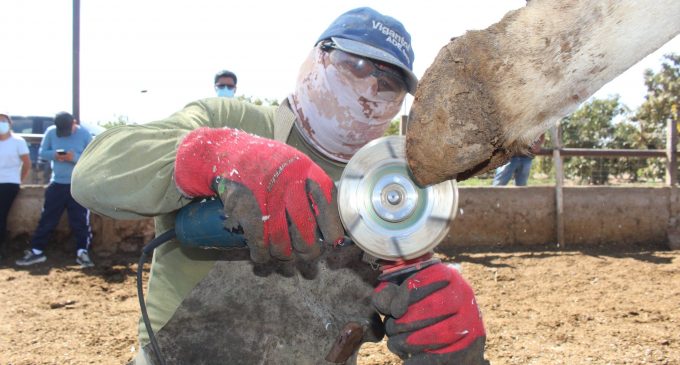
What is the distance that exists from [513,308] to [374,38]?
3627 millimetres

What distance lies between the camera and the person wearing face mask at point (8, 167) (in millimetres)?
6906

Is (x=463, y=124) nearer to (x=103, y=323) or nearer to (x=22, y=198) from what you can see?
(x=103, y=323)

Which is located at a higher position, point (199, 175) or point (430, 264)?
point (199, 175)

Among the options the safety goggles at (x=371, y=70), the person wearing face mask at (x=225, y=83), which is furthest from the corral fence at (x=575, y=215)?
the safety goggles at (x=371, y=70)

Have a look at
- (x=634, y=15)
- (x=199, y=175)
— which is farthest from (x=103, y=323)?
(x=634, y=15)

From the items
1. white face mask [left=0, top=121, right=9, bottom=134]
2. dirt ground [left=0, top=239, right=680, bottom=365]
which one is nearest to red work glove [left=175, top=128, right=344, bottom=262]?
dirt ground [left=0, top=239, right=680, bottom=365]

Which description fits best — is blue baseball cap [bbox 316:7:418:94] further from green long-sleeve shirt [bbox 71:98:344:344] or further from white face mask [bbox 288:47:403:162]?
green long-sleeve shirt [bbox 71:98:344:344]

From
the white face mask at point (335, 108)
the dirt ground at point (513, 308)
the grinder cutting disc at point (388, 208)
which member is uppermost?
the white face mask at point (335, 108)

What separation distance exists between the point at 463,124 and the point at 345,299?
3.99ft

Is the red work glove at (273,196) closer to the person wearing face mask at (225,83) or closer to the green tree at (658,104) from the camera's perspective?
the person wearing face mask at (225,83)

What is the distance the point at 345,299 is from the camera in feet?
7.06

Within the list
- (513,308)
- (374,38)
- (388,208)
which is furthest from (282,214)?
(513,308)

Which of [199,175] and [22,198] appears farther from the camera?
[22,198]

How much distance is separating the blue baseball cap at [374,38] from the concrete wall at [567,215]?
18.0 ft
